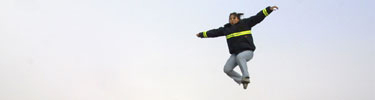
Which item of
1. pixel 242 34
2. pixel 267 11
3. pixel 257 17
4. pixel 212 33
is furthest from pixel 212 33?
pixel 267 11

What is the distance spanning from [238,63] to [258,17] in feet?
4.16

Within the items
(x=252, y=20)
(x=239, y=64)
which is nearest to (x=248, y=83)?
(x=239, y=64)

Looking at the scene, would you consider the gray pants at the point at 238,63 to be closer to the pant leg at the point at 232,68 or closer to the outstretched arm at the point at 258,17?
the pant leg at the point at 232,68

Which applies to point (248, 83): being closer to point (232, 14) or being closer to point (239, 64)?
point (239, 64)

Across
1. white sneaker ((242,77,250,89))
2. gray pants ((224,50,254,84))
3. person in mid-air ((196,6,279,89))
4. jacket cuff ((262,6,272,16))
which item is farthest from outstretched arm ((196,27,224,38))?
white sneaker ((242,77,250,89))

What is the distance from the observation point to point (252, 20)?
1340 centimetres

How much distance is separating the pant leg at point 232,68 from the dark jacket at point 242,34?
25 centimetres

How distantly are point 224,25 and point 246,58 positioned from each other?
3.82 feet

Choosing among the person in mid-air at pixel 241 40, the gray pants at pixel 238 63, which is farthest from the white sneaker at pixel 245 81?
the gray pants at pixel 238 63

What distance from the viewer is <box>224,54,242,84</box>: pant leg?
13648 mm

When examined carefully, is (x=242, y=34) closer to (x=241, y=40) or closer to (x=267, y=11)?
(x=241, y=40)

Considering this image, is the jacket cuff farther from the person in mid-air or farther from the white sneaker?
the white sneaker

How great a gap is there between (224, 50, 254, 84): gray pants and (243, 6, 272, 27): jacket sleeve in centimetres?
75

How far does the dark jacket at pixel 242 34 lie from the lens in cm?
1325
